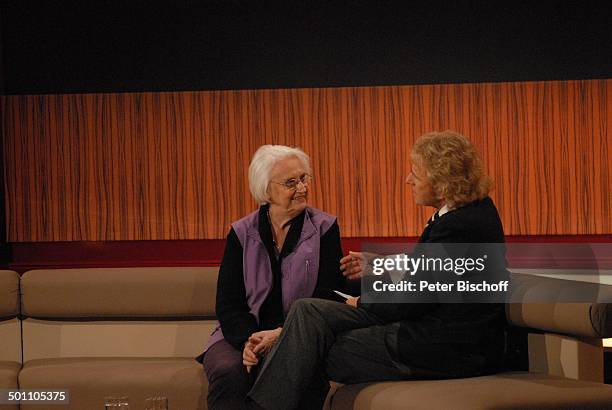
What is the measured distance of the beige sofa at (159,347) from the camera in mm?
2441

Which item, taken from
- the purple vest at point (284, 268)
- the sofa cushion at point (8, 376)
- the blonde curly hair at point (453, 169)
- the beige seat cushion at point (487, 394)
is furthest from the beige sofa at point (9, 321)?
the blonde curly hair at point (453, 169)

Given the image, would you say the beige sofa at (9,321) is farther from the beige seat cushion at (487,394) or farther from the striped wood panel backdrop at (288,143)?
the striped wood panel backdrop at (288,143)

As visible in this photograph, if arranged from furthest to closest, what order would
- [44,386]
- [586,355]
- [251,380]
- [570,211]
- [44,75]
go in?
[44,75] → [570,211] → [44,386] → [251,380] → [586,355]

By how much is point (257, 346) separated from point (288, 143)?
3.11 meters

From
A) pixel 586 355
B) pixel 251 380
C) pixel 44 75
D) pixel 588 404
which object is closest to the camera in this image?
pixel 588 404

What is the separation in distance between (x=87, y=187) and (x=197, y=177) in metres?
0.79

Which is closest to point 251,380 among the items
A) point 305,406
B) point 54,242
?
point 305,406

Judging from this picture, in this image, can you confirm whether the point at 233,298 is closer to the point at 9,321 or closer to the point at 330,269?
the point at 330,269

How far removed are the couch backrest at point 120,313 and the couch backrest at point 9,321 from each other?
3 cm

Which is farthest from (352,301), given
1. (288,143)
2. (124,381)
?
(288,143)

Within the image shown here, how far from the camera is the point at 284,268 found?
3094 mm

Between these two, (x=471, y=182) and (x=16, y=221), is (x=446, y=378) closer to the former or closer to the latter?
(x=471, y=182)

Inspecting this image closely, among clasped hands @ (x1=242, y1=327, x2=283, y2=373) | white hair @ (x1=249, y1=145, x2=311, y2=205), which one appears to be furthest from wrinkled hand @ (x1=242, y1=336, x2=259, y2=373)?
white hair @ (x1=249, y1=145, x2=311, y2=205)

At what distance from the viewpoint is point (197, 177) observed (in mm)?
5812
